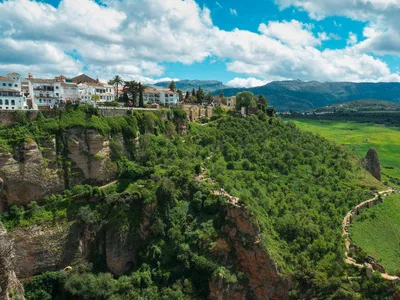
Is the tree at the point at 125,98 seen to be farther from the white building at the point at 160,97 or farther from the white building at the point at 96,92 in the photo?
the white building at the point at 160,97

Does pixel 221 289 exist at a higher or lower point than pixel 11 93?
lower

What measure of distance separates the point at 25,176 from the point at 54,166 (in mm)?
3663

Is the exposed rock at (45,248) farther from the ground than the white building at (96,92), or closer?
closer

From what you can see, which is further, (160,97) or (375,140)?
(375,140)

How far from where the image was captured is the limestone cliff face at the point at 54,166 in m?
37.3

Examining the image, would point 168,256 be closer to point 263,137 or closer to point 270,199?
point 270,199

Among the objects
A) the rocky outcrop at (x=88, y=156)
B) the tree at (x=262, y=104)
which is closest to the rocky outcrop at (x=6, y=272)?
A: the rocky outcrop at (x=88, y=156)

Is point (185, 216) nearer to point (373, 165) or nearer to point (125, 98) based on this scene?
point (125, 98)

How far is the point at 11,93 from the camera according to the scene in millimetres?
46562

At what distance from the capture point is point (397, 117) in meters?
184

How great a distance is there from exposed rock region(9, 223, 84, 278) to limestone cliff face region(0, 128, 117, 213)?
14.8ft

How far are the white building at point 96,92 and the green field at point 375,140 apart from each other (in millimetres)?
69710

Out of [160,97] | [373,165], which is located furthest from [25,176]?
[373,165]

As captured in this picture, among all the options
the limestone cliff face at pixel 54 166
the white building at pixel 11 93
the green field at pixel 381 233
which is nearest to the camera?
the limestone cliff face at pixel 54 166
